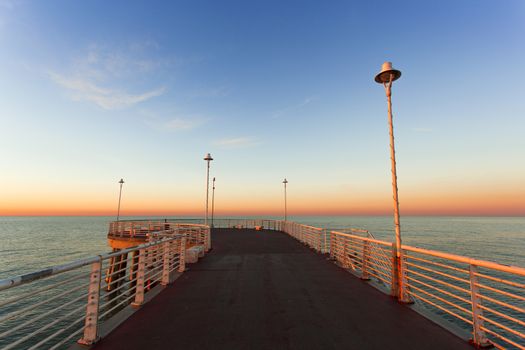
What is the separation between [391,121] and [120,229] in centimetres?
2636

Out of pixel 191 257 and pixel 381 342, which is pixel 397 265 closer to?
pixel 381 342

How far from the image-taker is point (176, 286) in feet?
25.0

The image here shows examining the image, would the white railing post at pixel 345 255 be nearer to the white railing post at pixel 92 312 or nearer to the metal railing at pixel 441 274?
the metal railing at pixel 441 274

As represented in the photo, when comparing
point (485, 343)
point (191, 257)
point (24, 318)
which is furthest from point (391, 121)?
point (24, 318)

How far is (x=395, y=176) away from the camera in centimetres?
722

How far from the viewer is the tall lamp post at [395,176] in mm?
6465

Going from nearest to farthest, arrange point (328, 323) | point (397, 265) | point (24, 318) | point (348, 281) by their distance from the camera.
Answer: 1. point (328, 323)
2. point (397, 265)
3. point (348, 281)
4. point (24, 318)

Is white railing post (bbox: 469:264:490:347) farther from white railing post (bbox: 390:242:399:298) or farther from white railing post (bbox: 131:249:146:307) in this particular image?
white railing post (bbox: 131:249:146:307)

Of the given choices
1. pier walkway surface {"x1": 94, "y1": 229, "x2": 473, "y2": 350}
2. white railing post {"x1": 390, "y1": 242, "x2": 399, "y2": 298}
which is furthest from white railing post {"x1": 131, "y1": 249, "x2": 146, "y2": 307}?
white railing post {"x1": 390, "y1": 242, "x2": 399, "y2": 298}

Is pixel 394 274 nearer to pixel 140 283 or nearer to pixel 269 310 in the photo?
pixel 269 310

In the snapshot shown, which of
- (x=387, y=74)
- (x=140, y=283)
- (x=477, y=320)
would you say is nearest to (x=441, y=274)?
(x=477, y=320)

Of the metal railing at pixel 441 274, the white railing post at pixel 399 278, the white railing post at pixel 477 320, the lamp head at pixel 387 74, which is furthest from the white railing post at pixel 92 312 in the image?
the lamp head at pixel 387 74

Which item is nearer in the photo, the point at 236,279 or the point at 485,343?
the point at 485,343

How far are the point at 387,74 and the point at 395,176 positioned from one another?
2.85 m
